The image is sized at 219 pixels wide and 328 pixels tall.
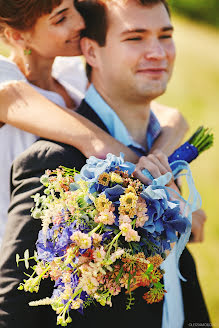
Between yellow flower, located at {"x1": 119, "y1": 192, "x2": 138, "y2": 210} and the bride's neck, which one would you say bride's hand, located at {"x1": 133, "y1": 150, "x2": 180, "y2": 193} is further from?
the bride's neck

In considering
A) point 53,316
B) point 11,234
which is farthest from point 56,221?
point 53,316

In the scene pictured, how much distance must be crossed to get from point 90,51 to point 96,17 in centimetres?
25

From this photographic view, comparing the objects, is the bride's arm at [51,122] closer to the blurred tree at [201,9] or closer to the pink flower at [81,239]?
the pink flower at [81,239]

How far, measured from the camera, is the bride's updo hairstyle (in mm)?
3111

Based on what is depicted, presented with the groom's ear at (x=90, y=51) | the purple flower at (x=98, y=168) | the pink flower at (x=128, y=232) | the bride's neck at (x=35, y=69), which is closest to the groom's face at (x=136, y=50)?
the groom's ear at (x=90, y=51)

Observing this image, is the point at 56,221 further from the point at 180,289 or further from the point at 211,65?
the point at 211,65

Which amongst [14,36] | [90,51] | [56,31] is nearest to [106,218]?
[56,31]

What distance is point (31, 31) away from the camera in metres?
3.30

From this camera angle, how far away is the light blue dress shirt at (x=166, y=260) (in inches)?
119

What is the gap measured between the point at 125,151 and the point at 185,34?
45.3ft

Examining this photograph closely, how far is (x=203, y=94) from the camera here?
501 inches

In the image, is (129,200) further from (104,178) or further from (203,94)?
(203,94)

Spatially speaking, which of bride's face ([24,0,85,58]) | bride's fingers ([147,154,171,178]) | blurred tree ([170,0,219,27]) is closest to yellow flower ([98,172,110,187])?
bride's fingers ([147,154,171,178])

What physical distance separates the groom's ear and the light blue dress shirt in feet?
0.70
